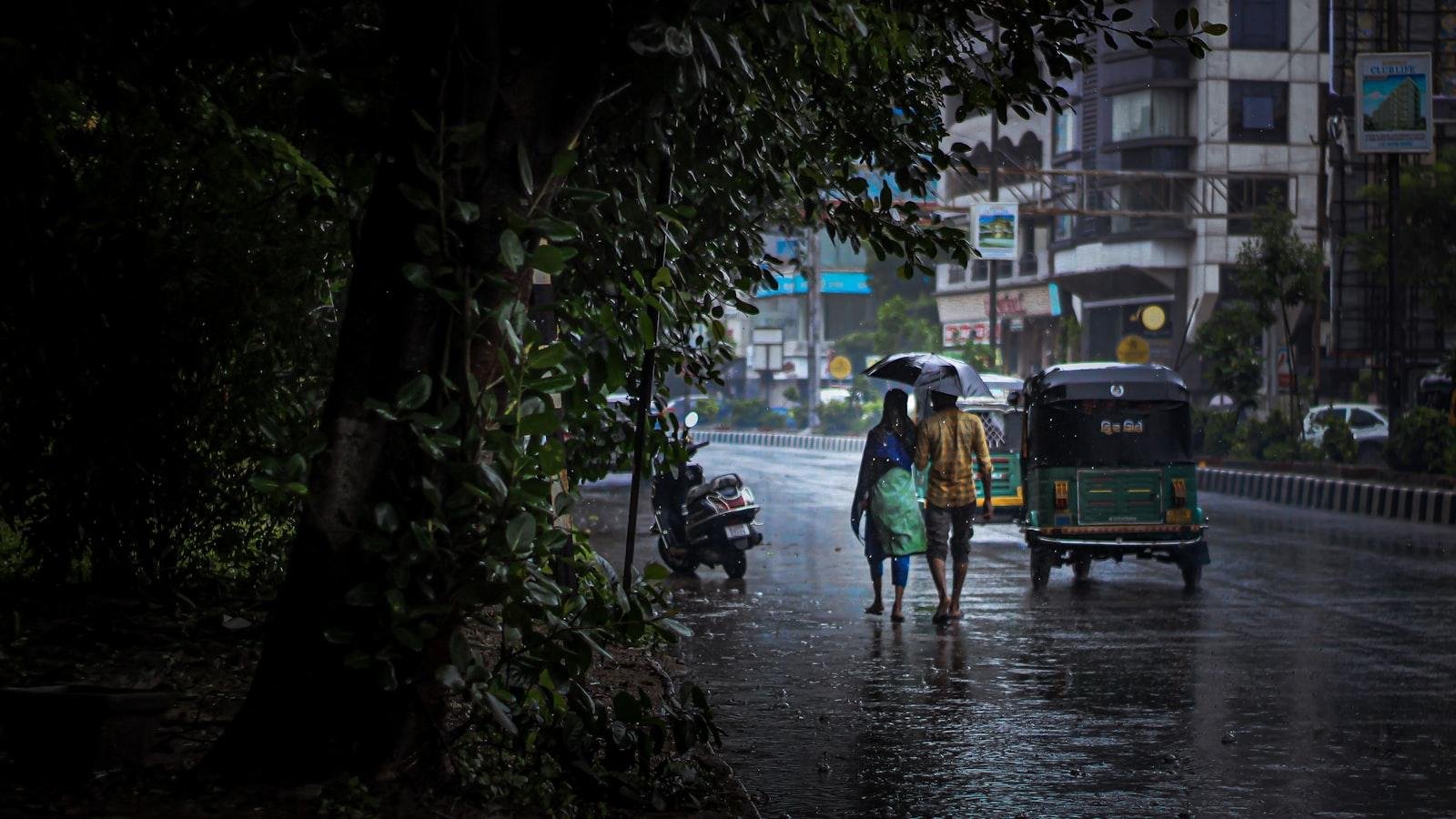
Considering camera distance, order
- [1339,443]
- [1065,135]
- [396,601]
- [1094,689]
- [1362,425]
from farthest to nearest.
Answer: [1065,135], [1362,425], [1339,443], [1094,689], [396,601]

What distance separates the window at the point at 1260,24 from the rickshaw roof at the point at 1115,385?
39203 mm

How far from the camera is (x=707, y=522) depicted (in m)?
15.0

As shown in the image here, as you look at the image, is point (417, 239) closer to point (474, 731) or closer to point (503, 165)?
point (503, 165)

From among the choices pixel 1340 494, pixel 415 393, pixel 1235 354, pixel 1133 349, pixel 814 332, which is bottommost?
pixel 1340 494

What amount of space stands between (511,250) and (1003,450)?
17.3 meters

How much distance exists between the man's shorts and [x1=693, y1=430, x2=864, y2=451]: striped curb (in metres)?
32.0

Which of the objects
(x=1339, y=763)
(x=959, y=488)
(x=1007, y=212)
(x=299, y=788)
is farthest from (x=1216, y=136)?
(x=299, y=788)

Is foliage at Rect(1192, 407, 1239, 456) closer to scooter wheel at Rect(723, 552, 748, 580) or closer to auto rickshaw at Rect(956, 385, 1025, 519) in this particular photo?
auto rickshaw at Rect(956, 385, 1025, 519)

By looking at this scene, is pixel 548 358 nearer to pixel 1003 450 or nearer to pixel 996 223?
pixel 1003 450

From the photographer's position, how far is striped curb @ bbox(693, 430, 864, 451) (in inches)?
1953

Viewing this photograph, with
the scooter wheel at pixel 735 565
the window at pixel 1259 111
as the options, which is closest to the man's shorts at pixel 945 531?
the scooter wheel at pixel 735 565

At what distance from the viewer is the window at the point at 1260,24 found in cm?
5141

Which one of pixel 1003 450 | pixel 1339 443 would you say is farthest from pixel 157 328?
pixel 1339 443

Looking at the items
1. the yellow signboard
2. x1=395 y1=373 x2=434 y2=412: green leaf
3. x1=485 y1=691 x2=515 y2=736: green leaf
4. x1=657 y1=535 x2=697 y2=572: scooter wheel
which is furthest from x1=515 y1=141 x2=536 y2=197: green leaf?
the yellow signboard
